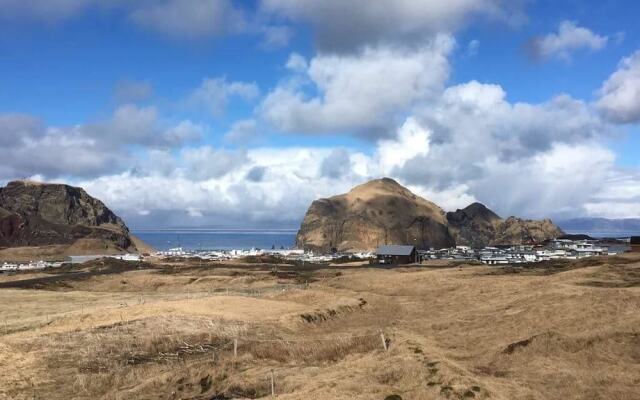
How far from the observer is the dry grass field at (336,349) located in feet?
68.7

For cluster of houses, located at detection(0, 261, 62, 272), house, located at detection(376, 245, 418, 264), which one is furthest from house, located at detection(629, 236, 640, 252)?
cluster of houses, located at detection(0, 261, 62, 272)

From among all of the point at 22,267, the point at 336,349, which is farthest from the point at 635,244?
the point at 22,267

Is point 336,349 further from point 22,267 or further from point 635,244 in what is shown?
point 22,267

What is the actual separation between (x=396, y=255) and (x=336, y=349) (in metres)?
105

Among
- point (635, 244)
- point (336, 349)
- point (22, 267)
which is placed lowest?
point (336, 349)

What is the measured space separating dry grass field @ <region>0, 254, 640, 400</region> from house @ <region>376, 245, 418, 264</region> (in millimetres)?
73914

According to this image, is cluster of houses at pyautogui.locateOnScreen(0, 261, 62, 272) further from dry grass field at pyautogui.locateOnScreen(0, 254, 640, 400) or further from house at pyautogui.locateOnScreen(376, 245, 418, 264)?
dry grass field at pyautogui.locateOnScreen(0, 254, 640, 400)

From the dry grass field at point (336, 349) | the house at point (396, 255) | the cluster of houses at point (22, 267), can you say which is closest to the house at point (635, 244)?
the house at point (396, 255)

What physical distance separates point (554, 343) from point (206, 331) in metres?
22.2

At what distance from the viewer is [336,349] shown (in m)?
29.0

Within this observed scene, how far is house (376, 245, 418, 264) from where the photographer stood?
432 ft

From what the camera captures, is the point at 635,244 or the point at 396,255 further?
the point at 396,255

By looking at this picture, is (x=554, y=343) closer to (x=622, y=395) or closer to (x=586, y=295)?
(x=622, y=395)

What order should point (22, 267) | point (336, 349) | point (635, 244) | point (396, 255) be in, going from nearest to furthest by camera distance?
point (336, 349) → point (635, 244) → point (396, 255) → point (22, 267)
